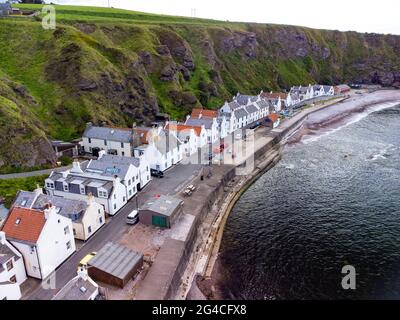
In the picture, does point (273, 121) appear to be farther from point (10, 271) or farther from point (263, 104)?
point (10, 271)

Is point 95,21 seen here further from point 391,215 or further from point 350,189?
point 391,215

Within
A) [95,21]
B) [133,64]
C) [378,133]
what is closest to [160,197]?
[133,64]

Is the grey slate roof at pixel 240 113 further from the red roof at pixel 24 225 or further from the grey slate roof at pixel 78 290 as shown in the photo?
the grey slate roof at pixel 78 290

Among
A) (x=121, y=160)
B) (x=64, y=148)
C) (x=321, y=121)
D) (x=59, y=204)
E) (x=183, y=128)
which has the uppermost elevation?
(x=183, y=128)

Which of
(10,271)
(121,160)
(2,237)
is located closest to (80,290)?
(10,271)

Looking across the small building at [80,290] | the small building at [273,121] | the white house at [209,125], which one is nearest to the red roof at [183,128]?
the white house at [209,125]
